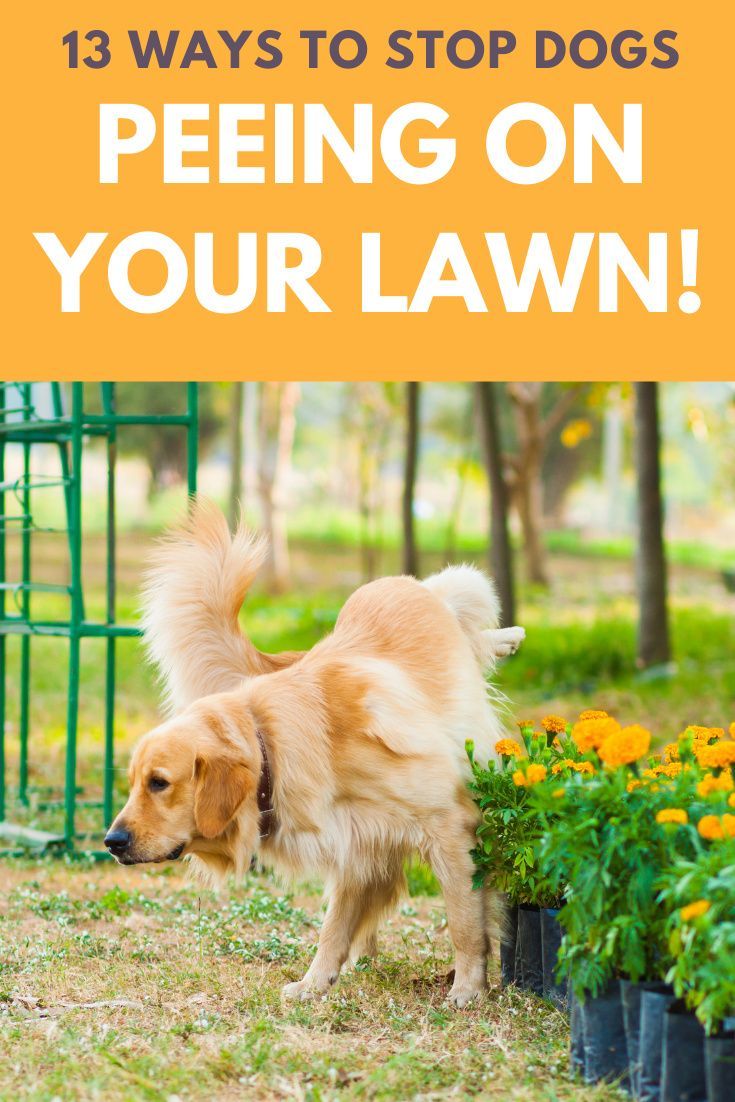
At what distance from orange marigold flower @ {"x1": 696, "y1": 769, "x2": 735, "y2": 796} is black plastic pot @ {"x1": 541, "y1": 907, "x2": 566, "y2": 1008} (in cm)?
79

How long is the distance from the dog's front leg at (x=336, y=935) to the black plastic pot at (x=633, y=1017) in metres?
1.32

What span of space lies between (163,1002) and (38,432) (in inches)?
141

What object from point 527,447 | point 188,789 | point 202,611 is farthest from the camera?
point 527,447

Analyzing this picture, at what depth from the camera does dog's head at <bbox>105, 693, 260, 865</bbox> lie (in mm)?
4160

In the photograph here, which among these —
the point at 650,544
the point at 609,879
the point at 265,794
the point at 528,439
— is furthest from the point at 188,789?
the point at 528,439

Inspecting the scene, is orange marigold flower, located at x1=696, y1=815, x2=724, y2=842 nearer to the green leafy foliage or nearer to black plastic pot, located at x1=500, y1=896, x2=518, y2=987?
the green leafy foliage

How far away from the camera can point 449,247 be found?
20.4ft

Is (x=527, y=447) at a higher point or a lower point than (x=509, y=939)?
higher

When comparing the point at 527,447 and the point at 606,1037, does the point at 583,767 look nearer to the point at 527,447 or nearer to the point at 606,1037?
the point at 606,1037

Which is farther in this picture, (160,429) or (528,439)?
(160,429)

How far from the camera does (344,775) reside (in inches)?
172

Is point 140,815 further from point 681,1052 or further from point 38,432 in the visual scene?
point 38,432

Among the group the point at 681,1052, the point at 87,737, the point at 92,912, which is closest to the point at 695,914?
the point at 681,1052

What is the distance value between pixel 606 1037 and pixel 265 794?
1308 millimetres
